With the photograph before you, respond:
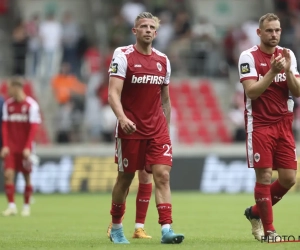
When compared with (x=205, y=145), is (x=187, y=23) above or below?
above

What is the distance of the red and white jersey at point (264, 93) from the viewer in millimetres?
11258

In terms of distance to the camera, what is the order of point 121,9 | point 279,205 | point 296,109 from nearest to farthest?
point 279,205 → point 296,109 → point 121,9

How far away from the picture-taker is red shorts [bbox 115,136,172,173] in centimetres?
1134

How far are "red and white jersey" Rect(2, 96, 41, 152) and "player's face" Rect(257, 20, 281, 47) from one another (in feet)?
25.6

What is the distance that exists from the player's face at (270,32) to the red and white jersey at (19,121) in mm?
7806

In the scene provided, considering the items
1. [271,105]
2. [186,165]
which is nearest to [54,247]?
[271,105]

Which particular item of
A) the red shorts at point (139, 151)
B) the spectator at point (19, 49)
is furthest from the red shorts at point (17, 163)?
the spectator at point (19, 49)

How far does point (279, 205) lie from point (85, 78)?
1110 centimetres

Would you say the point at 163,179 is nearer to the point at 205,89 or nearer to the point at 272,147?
the point at 272,147

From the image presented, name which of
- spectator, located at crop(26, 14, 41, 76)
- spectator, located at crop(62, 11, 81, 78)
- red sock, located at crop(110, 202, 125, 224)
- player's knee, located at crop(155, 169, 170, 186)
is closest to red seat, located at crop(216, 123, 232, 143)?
spectator, located at crop(62, 11, 81, 78)

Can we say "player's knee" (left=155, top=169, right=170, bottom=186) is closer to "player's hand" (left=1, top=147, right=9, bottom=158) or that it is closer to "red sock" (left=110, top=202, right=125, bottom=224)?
"red sock" (left=110, top=202, right=125, bottom=224)

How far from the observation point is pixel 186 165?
25562 millimetres

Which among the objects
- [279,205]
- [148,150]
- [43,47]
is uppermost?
[43,47]

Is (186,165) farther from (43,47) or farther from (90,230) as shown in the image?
(90,230)
